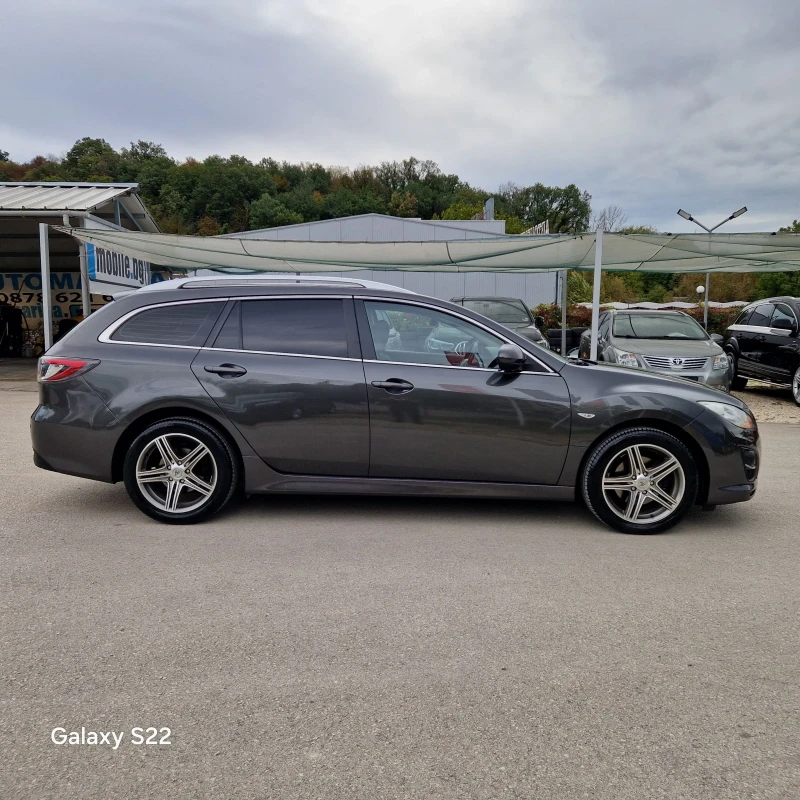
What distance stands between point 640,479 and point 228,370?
2.90m

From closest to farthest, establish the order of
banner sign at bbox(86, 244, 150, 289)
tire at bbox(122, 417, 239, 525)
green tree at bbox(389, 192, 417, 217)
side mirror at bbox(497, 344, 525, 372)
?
1. side mirror at bbox(497, 344, 525, 372)
2. tire at bbox(122, 417, 239, 525)
3. banner sign at bbox(86, 244, 150, 289)
4. green tree at bbox(389, 192, 417, 217)

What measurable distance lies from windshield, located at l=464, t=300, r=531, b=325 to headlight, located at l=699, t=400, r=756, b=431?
29.0 feet

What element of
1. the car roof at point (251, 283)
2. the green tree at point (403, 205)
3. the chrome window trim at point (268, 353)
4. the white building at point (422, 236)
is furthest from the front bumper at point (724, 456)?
the green tree at point (403, 205)

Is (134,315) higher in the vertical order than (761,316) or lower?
lower

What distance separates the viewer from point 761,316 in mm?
12828

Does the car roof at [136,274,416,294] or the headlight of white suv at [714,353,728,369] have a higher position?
the car roof at [136,274,416,294]

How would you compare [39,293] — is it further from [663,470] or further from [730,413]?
[730,413]

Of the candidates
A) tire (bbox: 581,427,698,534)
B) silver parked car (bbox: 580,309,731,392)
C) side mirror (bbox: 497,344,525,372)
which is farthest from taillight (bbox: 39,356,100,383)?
silver parked car (bbox: 580,309,731,392)

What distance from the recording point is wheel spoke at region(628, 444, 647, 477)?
467 cm

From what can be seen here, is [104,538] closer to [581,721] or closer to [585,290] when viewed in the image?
[581,721]

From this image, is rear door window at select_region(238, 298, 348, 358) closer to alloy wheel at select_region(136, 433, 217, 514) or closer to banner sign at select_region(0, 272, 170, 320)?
alloy wheel at select_region(136, 433, 217, 514)

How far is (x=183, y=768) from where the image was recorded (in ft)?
7.32

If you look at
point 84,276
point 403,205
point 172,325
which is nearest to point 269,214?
point 403,205

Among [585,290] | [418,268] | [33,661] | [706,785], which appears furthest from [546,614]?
[585,290]
